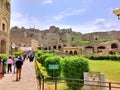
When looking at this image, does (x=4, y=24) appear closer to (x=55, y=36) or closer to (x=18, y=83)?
(x=18, y=83)

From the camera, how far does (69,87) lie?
12.1 meters

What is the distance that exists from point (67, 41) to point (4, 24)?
4569 centimetres

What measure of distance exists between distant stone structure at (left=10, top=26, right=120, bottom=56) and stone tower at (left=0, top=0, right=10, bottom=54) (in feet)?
80.6

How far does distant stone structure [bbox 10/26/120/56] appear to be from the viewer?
65.4m

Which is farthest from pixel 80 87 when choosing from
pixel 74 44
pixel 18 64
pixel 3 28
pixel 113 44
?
pixel 74 44

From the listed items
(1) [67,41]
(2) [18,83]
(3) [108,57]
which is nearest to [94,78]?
(2) [18,83]

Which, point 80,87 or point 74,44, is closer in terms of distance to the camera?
point 80,87

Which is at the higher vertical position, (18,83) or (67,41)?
(67,41)

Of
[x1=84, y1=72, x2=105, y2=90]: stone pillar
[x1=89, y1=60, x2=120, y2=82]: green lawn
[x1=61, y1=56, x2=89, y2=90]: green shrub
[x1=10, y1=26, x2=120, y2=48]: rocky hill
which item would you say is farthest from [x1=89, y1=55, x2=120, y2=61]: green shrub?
[x1=84, y1=72, x2=105, y2=90]: stone pillar

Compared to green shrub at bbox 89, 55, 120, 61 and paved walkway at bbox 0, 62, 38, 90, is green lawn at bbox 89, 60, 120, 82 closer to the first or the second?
paved walkway at bbox 0, 62, 38, 90

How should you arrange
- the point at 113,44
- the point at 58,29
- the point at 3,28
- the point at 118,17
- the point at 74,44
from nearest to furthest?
the point at 118,17
the point at 3,28
the point at 113,44
the point at 74,44
the point at 58,29

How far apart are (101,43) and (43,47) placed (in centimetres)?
1755

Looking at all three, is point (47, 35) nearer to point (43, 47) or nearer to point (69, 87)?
point (43, 47)

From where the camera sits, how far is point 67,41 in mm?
81438
